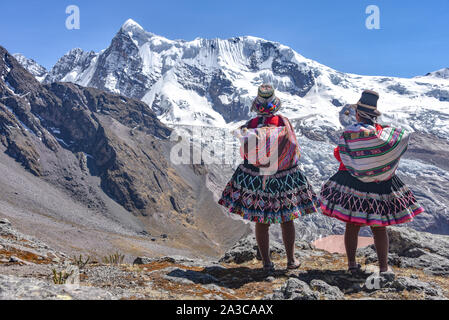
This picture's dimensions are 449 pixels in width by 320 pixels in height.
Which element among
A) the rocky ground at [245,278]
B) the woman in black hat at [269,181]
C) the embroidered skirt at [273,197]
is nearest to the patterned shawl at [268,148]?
the woman in black hat at [269,181]

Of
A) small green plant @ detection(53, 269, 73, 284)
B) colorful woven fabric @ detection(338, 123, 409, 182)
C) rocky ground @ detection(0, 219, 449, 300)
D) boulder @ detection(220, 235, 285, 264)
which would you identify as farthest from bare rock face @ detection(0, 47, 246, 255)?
small green plant @ detection(53, 269, 73, 284)

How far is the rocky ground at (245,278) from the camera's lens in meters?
4.95

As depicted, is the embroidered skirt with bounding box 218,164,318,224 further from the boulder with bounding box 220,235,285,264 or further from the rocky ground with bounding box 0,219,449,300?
the boulder with bounding box 220,235,285,264

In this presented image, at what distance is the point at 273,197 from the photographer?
7266 mm

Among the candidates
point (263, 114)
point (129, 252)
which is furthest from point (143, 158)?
point (263, 114)

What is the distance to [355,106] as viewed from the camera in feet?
24.5

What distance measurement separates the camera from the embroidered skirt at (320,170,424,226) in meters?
6.91

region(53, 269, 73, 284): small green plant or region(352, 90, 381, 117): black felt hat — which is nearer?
region(53, 269, 73, 284): small green plant

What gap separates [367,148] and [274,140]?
5.69 feet

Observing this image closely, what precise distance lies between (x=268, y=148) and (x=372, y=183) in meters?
2.08

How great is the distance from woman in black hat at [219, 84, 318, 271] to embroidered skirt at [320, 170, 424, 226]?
0.48 meters

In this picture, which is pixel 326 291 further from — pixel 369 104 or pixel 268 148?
pixel 369 104

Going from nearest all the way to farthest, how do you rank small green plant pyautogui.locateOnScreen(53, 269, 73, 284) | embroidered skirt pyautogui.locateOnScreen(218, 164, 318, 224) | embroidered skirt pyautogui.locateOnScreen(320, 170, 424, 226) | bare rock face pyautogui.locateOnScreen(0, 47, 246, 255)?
small green plant pyautogui.locateOnScreen(53, 269, 73, 284) → embroidered skirt pyautogui.locateOnScreen(320, 170, 424, 226) → embroidered skirt pyautogui.locateOnScreen(218, 164, 318, 224) → bare rock face pyautogui.locateOnScreen(0, 47, 246, 255)
